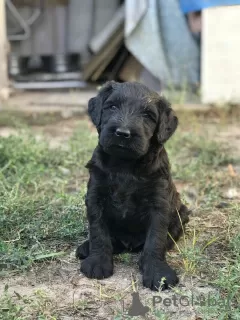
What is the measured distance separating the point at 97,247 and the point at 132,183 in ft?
1.34

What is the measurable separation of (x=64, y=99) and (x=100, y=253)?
5.10m

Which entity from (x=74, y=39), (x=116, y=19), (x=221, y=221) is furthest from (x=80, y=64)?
(x=221, y=221)

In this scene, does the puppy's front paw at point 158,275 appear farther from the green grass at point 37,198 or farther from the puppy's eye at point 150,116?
the puppy's eye at point 150,116

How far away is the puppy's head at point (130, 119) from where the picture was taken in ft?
9.52

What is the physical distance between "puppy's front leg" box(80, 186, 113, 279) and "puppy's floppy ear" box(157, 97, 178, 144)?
494 millimetres

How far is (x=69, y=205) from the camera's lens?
3.96m

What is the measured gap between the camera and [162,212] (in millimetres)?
3094

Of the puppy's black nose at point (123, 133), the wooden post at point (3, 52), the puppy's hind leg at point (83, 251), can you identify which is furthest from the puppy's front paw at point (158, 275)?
the wooden post at point (3, 52)

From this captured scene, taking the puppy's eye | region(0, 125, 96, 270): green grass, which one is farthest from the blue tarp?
the puppy's eye

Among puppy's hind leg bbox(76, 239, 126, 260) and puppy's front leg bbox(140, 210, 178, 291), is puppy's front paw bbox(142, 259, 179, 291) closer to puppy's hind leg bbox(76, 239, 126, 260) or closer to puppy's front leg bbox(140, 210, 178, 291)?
puppy's front leg bbox(140, 210, 178, 291)

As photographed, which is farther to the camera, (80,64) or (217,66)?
(80,64)

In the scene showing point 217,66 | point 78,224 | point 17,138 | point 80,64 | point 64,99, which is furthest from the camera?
point 80,64

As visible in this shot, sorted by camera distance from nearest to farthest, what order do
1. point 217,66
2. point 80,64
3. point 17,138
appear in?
point 17,138 < point 217,66 < point 80,64

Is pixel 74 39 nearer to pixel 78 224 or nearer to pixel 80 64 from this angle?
pixel 80 64
